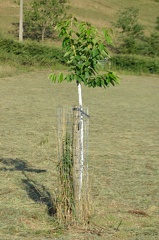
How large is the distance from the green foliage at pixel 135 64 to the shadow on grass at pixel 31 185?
23.5 meters

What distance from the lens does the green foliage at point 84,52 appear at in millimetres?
5230

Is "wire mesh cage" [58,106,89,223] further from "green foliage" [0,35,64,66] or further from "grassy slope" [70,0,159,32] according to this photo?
"grassy slope" [70,0,159,32]

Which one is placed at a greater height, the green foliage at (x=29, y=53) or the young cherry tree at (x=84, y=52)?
the young cherry tree at (x=84, y=52)

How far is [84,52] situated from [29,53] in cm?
2392

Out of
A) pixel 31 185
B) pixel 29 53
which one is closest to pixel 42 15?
pixel 29 53

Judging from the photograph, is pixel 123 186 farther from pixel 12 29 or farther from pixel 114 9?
pixel 114 9

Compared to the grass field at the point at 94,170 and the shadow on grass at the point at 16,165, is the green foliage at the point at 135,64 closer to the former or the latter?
the grass field at the point at 94,170

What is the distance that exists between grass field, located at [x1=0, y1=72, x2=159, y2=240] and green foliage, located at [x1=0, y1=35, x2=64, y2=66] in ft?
30.9

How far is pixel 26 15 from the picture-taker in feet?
139

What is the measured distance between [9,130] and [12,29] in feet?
112

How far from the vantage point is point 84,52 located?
5309 mm

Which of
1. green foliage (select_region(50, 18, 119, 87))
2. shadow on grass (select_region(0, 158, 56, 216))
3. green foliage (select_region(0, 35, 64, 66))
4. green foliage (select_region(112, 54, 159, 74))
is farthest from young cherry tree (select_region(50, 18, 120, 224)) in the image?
green foliage (select_region(112, 54, 159, 74))

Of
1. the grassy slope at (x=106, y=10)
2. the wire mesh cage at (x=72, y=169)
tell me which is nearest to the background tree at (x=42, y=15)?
the grassy slope at (x=106, y=10)

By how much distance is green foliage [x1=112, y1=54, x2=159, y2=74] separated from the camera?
103ft
